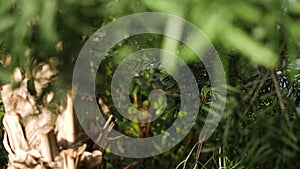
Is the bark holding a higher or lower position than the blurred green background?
lower

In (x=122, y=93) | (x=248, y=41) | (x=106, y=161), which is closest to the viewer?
(x=248, y=41)

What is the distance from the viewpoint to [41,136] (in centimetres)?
132

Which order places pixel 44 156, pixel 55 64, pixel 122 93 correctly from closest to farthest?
pixel 55 64, pixel 44 156, pixel 122 93

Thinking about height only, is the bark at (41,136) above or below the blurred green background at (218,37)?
below

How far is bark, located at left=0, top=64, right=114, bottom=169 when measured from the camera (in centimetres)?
131

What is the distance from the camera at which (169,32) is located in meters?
0.51

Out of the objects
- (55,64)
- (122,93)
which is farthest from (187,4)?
(122,93)

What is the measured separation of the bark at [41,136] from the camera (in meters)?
1.31

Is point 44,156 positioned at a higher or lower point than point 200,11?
lower

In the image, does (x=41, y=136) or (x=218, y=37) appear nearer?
(x=218, y=37)

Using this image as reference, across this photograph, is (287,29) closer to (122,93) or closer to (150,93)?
(122,93)

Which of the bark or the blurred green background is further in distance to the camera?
the bark

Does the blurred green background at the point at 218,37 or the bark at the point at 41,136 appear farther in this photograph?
the bark at the point at 41,136

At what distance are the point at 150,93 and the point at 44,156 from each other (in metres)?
0.66
